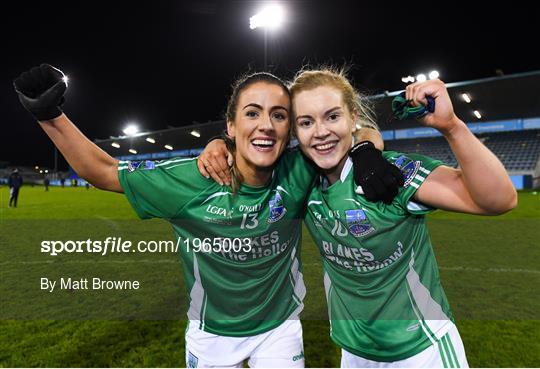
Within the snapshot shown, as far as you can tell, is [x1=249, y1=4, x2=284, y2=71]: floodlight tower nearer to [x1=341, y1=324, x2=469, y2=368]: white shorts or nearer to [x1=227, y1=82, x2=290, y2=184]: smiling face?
[x1=227, y1=82, x2=290, y2=184]: smiling face

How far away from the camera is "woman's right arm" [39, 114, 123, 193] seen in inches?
81.1

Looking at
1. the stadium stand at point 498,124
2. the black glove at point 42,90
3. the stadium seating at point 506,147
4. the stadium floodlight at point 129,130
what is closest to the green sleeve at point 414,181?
the black glove at point 42,90

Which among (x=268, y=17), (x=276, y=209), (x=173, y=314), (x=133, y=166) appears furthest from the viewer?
(x=268, y=17)

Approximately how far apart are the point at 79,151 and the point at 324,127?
49.4 inches

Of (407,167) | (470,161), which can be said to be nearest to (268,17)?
(407,167)

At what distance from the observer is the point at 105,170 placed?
2193 mm

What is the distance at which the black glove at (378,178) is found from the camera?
177 centimetres

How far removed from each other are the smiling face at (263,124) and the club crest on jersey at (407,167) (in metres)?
0.58

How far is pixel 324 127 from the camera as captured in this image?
195 cm

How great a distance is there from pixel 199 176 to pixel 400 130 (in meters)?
34.9

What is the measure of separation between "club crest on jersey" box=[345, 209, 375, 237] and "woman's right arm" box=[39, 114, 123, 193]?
130 centimetres

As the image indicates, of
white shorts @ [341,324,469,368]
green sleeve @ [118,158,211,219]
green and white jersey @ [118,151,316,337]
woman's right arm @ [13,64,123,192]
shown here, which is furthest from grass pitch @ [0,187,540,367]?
woman's right arm @ [13,64,123,192]

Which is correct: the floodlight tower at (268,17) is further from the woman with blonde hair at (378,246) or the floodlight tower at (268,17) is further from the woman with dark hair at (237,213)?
the woman with blonde hair at (378,246)

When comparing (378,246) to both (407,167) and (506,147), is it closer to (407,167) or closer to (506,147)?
(407,167)
